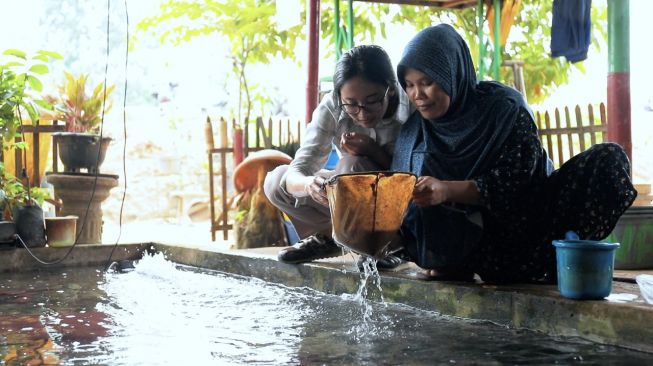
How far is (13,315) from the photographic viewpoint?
10.8ft

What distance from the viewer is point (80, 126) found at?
22.4 feet

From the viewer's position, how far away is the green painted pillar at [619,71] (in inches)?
198

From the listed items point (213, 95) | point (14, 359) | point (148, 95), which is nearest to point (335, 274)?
point (14, 359)

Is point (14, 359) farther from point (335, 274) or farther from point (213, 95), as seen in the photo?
point (213, 95)

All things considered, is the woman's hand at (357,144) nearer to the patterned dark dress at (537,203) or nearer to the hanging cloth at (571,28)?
the patterned dark dress at (537,203)

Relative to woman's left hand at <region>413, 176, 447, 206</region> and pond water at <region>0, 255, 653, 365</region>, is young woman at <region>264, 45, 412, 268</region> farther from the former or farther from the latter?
woman's left hand at <region>413, 176, 447, 206</region>

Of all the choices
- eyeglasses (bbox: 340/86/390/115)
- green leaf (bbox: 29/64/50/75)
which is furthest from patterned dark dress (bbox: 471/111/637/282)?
green leaf (bbox: 29/64/50/75)

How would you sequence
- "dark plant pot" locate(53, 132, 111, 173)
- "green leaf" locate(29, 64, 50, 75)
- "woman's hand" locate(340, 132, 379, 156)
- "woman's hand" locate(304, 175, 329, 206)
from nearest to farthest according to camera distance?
1. "woman's hand" locate(304, 175, 329, 206)
2. "woman's hand" locate(340, 132, 379, 156)
3. "green leaf" locate(29, 64, 50, 75)
4. "dark plant pot" locate(53, 132, 111, 173)

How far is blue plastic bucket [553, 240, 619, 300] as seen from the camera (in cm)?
261

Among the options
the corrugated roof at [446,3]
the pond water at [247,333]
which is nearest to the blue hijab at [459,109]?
the pond water at [247,333]

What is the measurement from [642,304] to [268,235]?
196 inches

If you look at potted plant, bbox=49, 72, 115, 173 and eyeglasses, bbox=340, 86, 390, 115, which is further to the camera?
potted plant, bbox=49, 72, 115, 173

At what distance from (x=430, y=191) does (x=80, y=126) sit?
4.96 meters

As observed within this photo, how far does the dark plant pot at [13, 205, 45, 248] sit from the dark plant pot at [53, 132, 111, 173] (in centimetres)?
92
